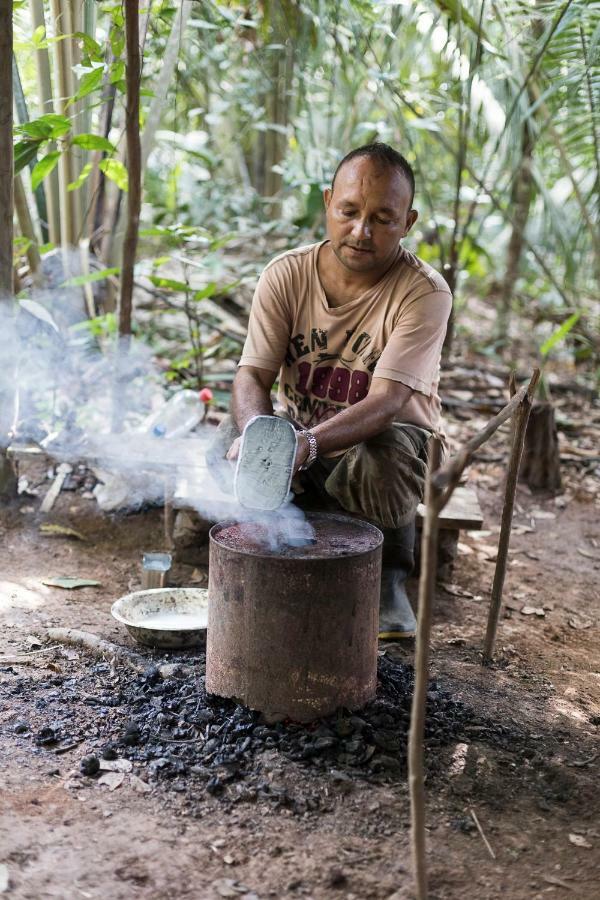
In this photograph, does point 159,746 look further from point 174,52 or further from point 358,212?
point 174,52

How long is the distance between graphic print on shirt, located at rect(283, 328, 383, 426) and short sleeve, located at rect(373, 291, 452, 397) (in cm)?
20

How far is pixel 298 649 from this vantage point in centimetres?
253

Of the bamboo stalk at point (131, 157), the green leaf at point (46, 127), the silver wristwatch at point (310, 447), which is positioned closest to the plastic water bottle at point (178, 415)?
the bamboo stalk at point (131, 157)

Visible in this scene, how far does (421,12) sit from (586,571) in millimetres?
3294

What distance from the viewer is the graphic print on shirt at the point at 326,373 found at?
11.0ft

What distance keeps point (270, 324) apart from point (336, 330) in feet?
0.86

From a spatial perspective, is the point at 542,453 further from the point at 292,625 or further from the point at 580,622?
the point at 292,625

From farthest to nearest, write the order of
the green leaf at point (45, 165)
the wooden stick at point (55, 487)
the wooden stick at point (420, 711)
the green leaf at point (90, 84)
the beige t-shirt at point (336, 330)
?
the wooden stick at point (55, 487) < the green leaf at point (45, 165) < the green leaf at point (90, 84) < the beige t-shirt at point (336, 330) < the wooden stick at point (420, 711)

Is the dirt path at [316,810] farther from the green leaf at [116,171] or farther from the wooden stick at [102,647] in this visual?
the green leaf at [116,171]

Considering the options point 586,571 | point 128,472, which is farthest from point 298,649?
point 586,571

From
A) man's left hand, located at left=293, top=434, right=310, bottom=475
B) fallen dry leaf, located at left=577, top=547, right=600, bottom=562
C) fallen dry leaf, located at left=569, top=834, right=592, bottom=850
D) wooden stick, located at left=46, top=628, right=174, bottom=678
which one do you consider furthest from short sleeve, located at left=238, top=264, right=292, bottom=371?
fallen dry leaf, located at left=577, top=547, right=600, bottom=562

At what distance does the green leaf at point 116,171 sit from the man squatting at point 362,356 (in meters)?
1.17

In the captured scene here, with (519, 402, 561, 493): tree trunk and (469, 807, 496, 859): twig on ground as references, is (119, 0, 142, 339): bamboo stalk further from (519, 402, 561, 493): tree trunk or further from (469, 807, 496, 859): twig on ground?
(469, 807, 496, 859): twig on ground

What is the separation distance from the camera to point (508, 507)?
320 centimetres
